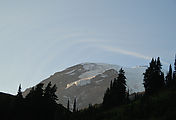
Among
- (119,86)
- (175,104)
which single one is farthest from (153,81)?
(175,104)

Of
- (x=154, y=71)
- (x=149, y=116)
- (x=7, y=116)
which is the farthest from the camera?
(x=154, y=71)

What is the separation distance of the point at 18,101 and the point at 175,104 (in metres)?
44.1

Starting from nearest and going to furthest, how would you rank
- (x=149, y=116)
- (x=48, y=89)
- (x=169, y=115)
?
(x=169, y=115), (x=149, y=116), (x=48, y=89)

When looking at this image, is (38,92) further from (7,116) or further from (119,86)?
(119,86)

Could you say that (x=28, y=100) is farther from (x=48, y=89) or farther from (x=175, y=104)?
(x=175, y=104)

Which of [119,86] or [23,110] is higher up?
[119,86]

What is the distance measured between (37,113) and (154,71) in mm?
36341

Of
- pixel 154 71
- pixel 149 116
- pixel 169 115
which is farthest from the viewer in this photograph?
pixel 154 71

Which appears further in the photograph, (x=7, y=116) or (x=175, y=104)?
(x=7, y=116)

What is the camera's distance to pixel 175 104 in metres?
34.3

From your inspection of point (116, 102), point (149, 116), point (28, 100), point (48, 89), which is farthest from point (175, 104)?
point (28, 100)

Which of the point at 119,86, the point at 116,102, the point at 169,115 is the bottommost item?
the point at 169,115

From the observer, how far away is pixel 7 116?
197 feet

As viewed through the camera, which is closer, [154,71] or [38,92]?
[38,92]
